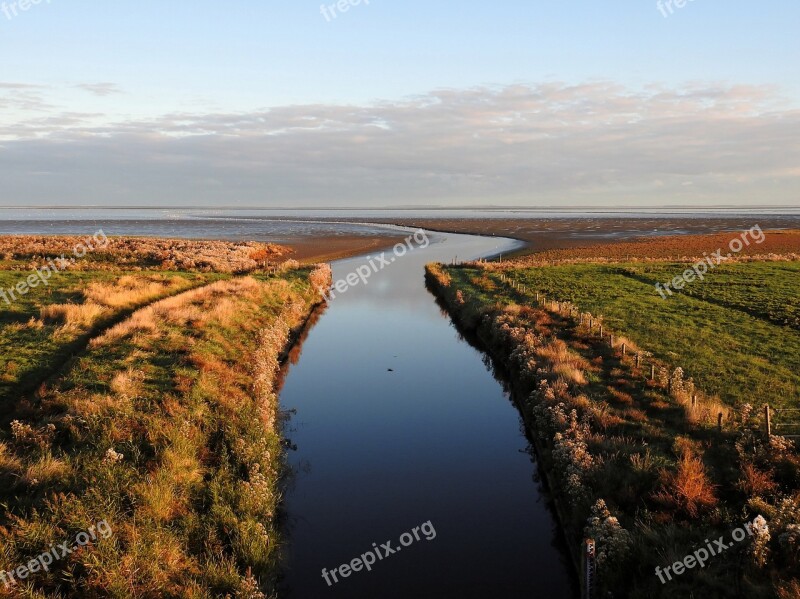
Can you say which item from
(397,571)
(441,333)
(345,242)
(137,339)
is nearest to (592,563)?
(397,571)

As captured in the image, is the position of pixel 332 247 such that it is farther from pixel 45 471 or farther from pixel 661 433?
pixel 45 471

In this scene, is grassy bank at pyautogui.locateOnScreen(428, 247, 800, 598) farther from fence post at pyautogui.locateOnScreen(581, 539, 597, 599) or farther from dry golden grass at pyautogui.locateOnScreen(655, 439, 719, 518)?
fence post at pyautogui.locateOnScreen(581, 539, 597, 599)

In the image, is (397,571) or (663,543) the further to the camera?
(397,571)

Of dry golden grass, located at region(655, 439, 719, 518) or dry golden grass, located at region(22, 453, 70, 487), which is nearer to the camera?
dry golden grass, located at region(22, 453, 70, 487)

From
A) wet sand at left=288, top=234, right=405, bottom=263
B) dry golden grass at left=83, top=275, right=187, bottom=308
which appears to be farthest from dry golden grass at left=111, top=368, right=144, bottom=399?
wet sand at left=288, top=234, right=405, bottom=263

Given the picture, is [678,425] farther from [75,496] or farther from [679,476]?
[75,496]

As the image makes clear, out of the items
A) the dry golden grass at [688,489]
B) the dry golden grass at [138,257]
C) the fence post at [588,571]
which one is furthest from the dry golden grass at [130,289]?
the dry golden grass at [688,489]
